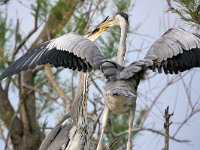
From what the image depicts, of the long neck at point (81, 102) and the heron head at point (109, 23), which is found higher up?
the heron head at point (109, 23)

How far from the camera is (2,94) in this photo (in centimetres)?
867

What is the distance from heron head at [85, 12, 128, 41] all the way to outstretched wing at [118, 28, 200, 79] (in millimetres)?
446

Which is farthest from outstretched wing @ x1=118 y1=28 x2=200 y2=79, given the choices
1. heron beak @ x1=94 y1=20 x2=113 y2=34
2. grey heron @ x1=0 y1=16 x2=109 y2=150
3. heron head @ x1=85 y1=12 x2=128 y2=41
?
heron beak @ x1=94 y1=20 x2=113 y2=34

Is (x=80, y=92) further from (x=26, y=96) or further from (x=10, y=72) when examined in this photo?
(x=26, y=96)

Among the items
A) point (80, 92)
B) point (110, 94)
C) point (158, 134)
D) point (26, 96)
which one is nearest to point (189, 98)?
point (158, 134)

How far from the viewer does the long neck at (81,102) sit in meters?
5.52

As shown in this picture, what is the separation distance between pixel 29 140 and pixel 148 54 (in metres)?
4.13

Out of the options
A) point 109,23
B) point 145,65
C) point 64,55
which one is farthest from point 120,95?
point 109,23

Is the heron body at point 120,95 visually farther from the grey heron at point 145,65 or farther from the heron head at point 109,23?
the heron head at point 109,23

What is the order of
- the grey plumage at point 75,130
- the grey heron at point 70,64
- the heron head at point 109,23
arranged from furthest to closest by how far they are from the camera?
the grey plumage at point 75,130, the heron head at point 109,23, the grey heron at point 70,64

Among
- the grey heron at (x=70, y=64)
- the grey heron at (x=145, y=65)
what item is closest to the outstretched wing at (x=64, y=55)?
the grey heron at (x=70, y=64)

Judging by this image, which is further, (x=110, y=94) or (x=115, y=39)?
(x=115, y=39)

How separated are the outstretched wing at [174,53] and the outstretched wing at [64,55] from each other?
0.29 meters

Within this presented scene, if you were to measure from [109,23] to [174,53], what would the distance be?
813 mm
